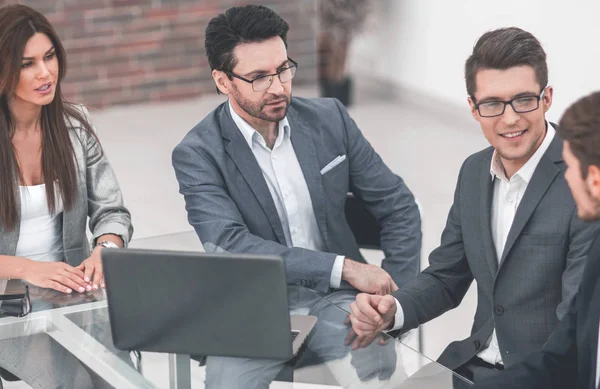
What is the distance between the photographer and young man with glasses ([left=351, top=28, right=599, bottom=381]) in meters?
2.32

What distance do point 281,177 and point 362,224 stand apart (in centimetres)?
35

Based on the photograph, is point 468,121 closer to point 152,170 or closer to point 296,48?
point 296,48

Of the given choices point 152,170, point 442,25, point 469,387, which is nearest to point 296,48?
point 442,25

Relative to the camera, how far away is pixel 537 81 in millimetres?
2352

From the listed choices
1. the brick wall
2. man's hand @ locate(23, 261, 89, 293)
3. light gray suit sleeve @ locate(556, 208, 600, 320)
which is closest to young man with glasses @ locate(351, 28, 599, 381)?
light gray suit sleeve @ locate(556, 208, 600, 320)

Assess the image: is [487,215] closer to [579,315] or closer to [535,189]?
[535,189]

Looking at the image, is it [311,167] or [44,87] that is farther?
[311,167]

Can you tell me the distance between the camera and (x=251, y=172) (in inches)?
115

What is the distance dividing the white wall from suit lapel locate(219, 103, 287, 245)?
7.86 feet

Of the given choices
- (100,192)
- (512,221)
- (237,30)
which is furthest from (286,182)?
(512,221)

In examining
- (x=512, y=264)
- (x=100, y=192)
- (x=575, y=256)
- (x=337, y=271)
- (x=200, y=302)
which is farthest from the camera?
(x=100, y=192)

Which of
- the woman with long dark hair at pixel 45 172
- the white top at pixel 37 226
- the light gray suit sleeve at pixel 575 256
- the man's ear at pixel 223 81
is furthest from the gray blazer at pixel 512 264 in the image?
the white top at pixel 37 226

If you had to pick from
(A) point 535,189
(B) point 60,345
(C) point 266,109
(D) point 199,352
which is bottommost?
(B) point 60,345

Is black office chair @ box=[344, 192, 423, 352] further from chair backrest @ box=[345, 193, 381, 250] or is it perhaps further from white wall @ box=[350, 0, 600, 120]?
white wall @ box=[350, 0, 600, 120]
